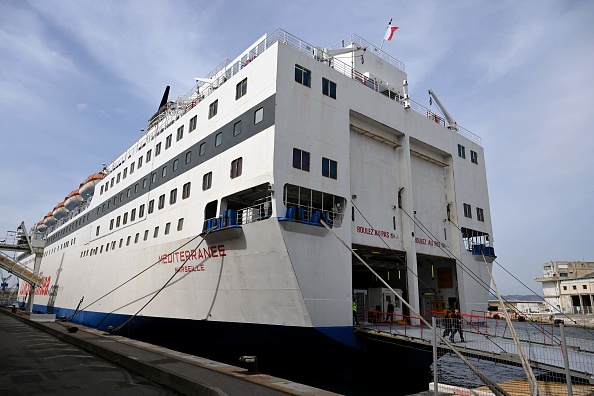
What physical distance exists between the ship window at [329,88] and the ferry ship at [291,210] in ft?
0.20

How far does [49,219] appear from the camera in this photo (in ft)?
174

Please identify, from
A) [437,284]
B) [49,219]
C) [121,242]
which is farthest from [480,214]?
[49,219]

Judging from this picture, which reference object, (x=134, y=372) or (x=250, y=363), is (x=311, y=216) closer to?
(x=250, y=363)

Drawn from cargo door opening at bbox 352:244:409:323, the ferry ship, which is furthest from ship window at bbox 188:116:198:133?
cargo door opening at bbox 352:244:409:323

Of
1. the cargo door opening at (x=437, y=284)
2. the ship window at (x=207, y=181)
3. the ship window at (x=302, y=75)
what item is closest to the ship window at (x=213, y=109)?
the ship window at (x=207, y=181)

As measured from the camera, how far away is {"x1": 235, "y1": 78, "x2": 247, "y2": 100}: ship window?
16.3 meters

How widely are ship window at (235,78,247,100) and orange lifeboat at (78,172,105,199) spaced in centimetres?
2559

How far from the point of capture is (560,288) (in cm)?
7631

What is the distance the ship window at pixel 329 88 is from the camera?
1602 centimetres

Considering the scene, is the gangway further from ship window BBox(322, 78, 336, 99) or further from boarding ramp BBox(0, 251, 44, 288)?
ship window BBox(322, 78, 336, 99)

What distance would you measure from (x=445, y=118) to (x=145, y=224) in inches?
703

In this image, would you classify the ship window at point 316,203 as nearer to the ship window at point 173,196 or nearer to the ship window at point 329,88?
the ship window at point 329,88

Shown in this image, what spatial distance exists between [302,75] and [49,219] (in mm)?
50903

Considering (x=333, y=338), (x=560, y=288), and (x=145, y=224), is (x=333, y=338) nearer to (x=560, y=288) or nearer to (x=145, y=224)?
(x=145, y=224)
